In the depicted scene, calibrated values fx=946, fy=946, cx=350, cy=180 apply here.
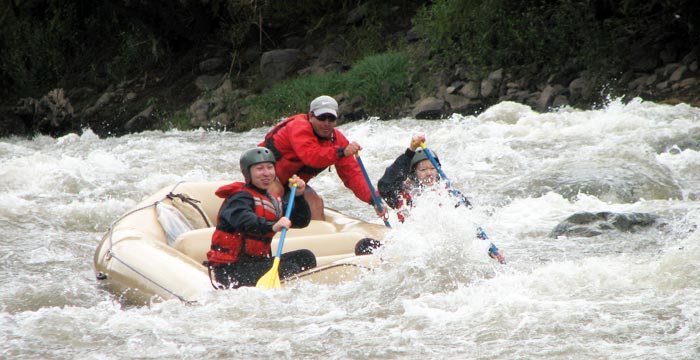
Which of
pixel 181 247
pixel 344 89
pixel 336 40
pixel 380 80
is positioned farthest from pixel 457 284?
pixel 336 40

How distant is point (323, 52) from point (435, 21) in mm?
2899

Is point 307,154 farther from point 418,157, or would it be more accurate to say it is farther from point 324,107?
point 418,157

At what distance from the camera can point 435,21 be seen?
1596 cm

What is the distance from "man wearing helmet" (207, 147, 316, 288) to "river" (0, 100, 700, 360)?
0.83 feet

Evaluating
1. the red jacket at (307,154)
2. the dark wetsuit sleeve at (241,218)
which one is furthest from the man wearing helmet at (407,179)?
the dark wetsuit sleeve at (241,218)

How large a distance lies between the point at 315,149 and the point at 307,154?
68mm

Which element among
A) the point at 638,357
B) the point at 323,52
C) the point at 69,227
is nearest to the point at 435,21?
the point at 323,52

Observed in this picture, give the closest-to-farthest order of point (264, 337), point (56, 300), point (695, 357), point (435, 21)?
point (695, 357) → point (264, 337) → point (56, 300) → point (435, 21)

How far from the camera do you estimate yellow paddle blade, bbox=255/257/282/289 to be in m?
5.34

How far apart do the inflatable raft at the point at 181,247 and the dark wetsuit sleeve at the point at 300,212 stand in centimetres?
18

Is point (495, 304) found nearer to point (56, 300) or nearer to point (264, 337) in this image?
point (264, 337)

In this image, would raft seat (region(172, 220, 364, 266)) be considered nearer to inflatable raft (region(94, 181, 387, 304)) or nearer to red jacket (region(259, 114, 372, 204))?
inflatable raft (region(94, 181, 387, 304))

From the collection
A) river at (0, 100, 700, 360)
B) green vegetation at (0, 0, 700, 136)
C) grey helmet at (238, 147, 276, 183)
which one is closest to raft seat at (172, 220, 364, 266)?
river at (0, 100, 700, 360)

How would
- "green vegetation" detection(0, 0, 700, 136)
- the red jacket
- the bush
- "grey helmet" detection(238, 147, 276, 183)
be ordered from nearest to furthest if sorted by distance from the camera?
1. "grey helmet" detection(238, 147, 276, 183)
2. the red jacket
3. "green vegetation" detection(0, 0, 700, 136)
4. the bush
